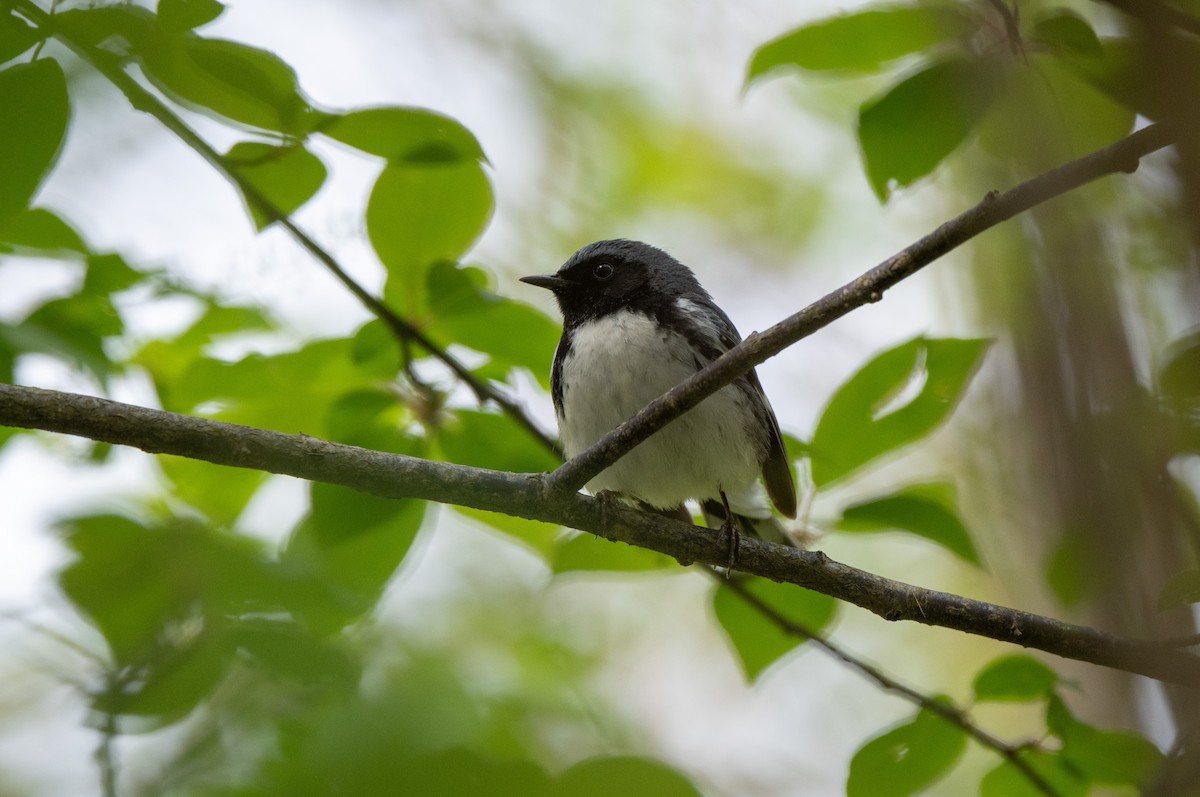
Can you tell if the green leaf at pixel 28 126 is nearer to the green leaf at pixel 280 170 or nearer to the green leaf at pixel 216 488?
the green leaf at pixel 280 170

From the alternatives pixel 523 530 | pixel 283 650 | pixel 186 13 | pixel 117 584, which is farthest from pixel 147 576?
pixel 523 530

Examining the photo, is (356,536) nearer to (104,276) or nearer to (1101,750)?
(104,276)

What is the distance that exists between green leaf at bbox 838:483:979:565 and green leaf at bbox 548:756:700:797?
1453 millimetres

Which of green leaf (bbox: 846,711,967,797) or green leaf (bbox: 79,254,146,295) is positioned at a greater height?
green leaf (bbox: 846,711,967,797)

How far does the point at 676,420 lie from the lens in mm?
4008

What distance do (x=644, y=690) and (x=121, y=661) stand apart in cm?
871

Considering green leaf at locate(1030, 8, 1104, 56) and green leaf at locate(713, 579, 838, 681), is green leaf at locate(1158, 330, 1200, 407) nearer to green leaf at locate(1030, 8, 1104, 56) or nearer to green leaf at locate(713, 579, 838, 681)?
green leaf at locate(1030, 8, 1104, 56)

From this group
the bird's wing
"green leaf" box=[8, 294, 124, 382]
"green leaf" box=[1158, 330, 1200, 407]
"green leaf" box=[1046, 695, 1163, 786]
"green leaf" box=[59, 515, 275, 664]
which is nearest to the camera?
"green leaf" box=[59, 515, 275, 664]

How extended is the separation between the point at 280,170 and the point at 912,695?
2463 millimetres

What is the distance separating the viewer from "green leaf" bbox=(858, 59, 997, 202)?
2604mm

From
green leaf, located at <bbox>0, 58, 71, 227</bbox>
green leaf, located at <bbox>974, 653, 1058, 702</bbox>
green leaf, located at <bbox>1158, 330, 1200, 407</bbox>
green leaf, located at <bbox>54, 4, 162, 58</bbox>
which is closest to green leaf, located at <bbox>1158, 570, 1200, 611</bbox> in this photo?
green leaf, located at <bbox>1158, 330, 1200, 407</bbox>

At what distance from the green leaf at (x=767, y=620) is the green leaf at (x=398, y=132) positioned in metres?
1.77

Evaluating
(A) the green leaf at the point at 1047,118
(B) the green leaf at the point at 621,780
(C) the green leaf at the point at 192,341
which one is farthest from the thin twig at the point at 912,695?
(C) the green leaf at the point at 192,341

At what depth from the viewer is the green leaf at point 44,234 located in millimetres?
3035
